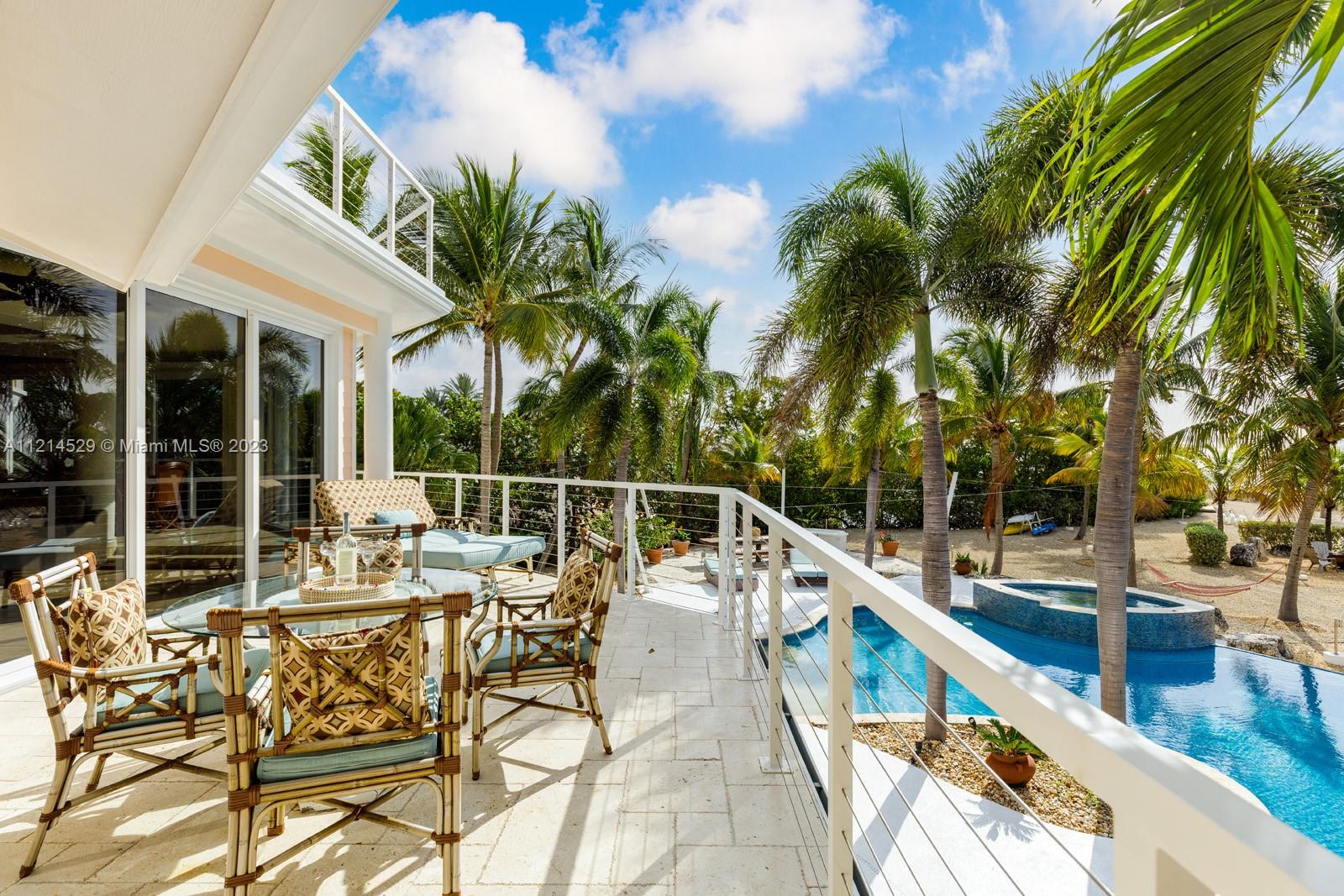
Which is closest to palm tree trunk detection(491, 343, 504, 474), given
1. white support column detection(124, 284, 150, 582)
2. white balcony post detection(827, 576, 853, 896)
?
white support column detection(124, 284, 150, 582)

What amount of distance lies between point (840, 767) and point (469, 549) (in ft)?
13.2

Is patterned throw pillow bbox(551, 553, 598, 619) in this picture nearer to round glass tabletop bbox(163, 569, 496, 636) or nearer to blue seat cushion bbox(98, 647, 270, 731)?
round glass tabletop bbox(163, 569, 496, 636)

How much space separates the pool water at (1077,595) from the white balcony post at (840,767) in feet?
37.1

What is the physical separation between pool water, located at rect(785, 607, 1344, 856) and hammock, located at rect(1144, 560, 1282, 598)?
368 centimetres

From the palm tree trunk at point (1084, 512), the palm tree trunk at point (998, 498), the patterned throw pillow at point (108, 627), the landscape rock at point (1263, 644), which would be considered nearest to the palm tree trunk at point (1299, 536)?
the landscape rock at point (1263, 644)

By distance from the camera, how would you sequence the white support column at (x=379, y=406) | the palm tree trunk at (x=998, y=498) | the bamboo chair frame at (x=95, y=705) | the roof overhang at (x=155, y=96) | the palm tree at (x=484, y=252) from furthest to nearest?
the palm tree trunk at (x=998, y=498), the palm tree at (x=484, y=252), the white support column at (x=379, y=406), the bamboo chair frame at (x=95, y=705), the roof overhang at (x=155, y=96)

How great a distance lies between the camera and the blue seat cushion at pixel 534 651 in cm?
270

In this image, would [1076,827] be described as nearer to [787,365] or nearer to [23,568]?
[787,365]

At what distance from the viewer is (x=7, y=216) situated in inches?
111

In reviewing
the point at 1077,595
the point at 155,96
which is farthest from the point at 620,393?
the point at 155,96

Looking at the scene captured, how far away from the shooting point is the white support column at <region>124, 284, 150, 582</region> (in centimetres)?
418

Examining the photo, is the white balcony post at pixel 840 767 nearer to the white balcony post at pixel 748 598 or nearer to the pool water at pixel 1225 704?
the white balcony post at pixel 748 598

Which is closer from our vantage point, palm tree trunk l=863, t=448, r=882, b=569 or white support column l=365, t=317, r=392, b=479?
white support column l=365, t=317, r=392, b=479

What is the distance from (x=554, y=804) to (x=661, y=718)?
2.69 feet
